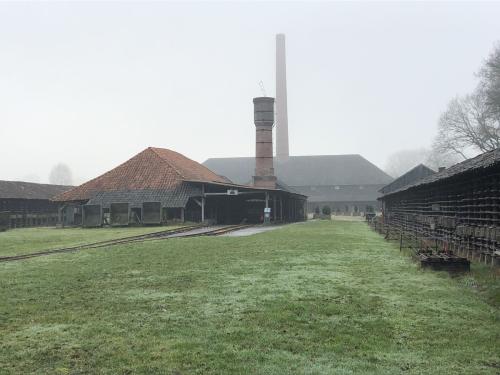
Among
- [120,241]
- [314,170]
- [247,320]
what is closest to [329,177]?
[314,170]

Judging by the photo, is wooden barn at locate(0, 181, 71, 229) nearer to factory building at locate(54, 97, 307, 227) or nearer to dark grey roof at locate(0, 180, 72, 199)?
dark grey roof at locate(0, 180, 72, 199)

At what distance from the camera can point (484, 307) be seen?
7609 millimetres

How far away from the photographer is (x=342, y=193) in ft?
244

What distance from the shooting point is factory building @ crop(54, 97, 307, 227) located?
33.4 m

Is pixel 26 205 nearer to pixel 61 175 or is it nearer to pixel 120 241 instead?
pixel 120 241

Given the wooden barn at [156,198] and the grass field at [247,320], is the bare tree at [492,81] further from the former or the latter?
the grass field at [247,320]

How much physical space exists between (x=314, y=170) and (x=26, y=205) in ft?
155

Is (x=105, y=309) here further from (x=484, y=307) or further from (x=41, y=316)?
(x=484, y=307)

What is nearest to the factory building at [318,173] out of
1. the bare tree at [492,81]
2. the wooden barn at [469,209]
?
the bare tree at [492,81]

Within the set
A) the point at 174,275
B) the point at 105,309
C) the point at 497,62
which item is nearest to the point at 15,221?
the point at 174,275

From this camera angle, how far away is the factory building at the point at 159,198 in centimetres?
3338

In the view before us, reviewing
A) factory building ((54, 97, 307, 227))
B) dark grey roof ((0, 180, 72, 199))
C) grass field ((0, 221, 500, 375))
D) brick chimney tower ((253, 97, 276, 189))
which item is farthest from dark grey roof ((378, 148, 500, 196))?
dark grey roof ((0, 180, 72, 199))

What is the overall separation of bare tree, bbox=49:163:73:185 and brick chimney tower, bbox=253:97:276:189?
12229 centimetres

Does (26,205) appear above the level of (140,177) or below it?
below
